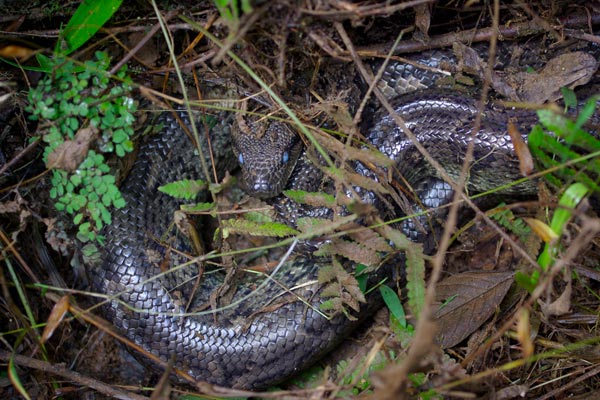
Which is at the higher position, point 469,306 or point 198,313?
point 198,313

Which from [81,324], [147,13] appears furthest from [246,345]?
[147,13]

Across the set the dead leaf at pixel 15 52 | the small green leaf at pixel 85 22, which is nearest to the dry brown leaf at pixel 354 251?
the small green leaf at pixel 85 22

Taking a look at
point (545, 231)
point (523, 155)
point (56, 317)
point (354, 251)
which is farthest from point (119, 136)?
point (545, 231)

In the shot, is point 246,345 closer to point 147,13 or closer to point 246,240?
point 246,240

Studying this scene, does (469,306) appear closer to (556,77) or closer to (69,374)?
(556,77)

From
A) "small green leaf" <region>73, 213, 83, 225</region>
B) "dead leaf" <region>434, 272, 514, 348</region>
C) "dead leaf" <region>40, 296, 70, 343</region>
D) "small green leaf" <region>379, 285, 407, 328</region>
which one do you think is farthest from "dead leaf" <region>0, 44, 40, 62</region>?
"dead leaf" <region>434, 272, 514, 348</region>

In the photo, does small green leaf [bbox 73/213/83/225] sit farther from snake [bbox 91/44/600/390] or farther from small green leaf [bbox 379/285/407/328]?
small green leaf [bbox 379/285/407/328]

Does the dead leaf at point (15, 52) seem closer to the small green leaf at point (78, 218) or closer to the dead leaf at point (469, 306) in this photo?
the small green leaf at point (78, 218)
